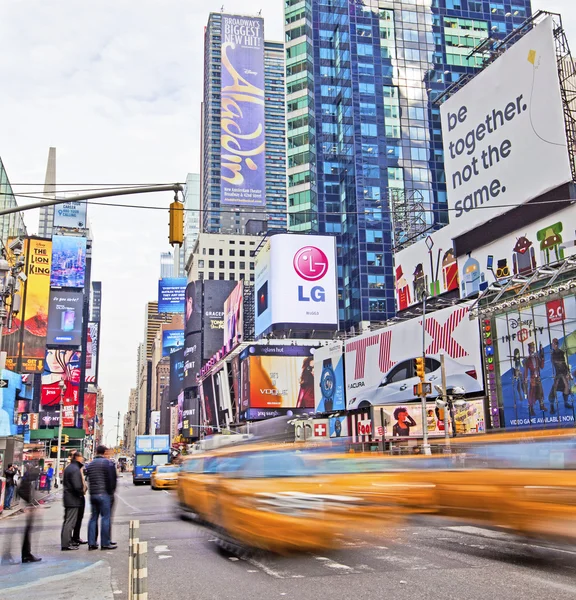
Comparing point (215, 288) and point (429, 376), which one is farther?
point (215, 288)

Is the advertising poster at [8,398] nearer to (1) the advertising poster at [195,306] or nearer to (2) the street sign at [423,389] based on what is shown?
(2) the street sign at [423,389]

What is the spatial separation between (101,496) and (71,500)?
57 cm

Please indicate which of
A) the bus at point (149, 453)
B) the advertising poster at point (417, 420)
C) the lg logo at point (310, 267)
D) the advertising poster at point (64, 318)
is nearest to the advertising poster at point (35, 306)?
the bus at point (149, 453)

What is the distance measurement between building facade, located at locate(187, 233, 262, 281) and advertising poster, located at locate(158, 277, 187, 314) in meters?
24.8

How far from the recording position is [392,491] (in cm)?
1357

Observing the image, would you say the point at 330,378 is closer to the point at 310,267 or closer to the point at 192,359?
the point at 310,267

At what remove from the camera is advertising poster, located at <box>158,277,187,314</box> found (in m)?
177

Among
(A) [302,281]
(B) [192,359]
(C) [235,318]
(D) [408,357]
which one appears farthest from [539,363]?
(B) [192,359]

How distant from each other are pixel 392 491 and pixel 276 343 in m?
67.9

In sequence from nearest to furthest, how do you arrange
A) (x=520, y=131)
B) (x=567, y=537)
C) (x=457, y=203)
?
(x=567, y=537) → (x=520, y=131) → (x=457, y=203)

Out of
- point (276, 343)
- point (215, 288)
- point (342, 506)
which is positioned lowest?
point (342, 506)

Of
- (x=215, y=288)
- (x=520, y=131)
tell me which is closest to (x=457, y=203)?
(x=520, y=131)

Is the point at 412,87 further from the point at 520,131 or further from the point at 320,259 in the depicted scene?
the point at 520,131

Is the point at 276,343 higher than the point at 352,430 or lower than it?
higher
